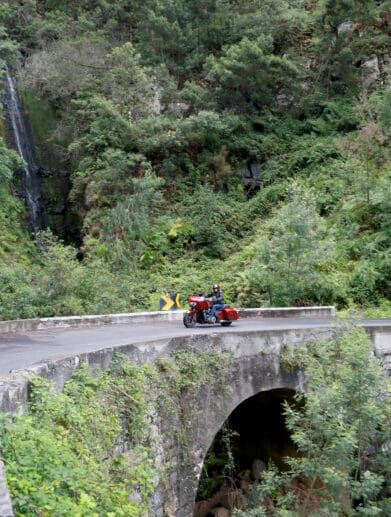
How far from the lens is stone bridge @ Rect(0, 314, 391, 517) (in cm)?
648

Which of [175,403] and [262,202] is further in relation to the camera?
[262,202]

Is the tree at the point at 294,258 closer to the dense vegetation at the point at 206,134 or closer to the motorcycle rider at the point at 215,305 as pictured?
the dense vegetation at the point at 206,134

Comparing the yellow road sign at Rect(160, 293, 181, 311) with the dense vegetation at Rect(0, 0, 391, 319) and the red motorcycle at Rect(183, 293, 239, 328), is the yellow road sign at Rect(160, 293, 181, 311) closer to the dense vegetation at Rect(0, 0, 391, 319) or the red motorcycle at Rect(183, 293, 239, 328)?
the dense vegetation at Rect(0, 0, 391, 319)

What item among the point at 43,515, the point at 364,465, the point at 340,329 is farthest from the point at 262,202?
the point at 43,515

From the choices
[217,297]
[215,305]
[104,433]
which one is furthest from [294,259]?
[104,433]

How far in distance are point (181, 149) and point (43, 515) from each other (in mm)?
25539

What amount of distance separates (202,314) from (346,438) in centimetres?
575

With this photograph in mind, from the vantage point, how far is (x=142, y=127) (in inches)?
1052

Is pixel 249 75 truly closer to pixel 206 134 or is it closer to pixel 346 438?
pixel 206 134

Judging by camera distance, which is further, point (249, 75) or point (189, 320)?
point (249, 75)

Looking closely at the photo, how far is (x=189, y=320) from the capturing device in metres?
13.2

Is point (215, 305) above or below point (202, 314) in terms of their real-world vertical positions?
above

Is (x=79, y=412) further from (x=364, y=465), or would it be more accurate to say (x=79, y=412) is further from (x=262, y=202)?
(x=262, y=202)

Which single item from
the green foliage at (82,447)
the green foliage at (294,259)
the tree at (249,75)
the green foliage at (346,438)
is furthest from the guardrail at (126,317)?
the tree at (249,75)
